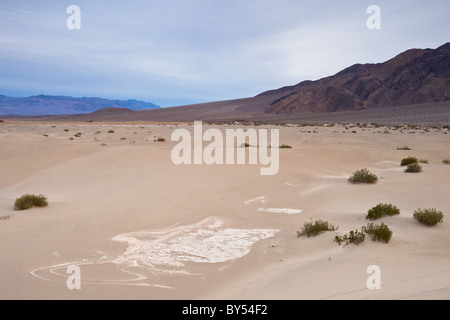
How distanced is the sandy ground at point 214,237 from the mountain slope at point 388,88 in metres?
105

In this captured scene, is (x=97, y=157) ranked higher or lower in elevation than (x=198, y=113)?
lower

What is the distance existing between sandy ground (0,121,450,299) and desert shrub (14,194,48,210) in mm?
207

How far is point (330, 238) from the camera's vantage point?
17.1ft

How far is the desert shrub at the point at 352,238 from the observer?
4.78m

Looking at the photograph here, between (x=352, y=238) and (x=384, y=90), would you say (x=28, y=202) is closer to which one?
(x=352, y=238)

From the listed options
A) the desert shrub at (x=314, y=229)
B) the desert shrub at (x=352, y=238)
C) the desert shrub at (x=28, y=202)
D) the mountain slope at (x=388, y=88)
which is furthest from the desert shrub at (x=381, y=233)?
the mountain slope at (x=388, y=88)

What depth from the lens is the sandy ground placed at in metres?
3.79

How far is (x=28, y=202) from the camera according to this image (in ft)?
24.1

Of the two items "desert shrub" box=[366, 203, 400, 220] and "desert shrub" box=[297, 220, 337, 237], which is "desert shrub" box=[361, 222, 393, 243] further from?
"desert shrub" box=[366, 203, 400, 220]

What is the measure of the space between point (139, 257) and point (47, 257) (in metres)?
1.25

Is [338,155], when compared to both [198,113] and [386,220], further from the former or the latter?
[198,113]

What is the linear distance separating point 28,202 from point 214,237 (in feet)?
14.1

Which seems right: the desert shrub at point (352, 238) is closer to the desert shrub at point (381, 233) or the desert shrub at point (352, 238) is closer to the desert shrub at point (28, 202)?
the desert shrub at point (381, 233)
